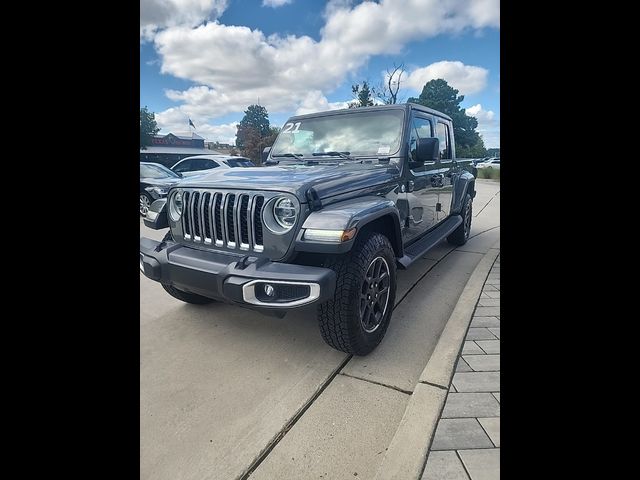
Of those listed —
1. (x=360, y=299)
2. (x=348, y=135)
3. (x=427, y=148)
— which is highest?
(x=348, y=135)

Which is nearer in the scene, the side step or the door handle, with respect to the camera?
the side step

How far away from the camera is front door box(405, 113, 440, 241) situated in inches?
129

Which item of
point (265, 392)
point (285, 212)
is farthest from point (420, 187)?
point (265, 392)

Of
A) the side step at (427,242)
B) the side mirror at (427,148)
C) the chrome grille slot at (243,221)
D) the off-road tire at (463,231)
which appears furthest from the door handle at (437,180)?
the chrome grille slot at (243,221)

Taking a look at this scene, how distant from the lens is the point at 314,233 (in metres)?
2.05

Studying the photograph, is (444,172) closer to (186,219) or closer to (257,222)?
(257,222)

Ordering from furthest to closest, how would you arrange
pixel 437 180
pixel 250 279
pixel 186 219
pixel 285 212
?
1. pixel 437 180
2. pixel 186 219
3. pixel 285 212
4. pixel 250 279

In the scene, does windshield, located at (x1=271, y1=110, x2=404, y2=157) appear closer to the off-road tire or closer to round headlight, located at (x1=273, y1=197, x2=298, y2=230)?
round headlight, located at (x1=273, y1=197, x2=298, y2=230)

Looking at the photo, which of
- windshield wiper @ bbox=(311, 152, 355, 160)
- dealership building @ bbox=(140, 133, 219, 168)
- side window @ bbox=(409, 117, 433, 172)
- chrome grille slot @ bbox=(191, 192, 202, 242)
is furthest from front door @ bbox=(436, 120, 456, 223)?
chrome grille slot @ bbox=(191, 192, 202, 242)

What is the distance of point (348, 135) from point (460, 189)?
7.91 ft
